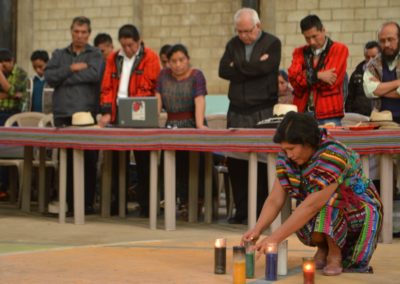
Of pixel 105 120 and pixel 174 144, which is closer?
pixel 174 144

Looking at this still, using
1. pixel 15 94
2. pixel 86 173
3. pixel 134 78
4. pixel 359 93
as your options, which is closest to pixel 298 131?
pixel 134 78

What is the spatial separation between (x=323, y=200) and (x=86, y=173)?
4.14 m

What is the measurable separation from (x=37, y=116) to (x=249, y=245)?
497cm

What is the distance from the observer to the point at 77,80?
369 inches

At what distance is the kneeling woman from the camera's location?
5395mm

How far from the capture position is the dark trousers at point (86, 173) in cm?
916

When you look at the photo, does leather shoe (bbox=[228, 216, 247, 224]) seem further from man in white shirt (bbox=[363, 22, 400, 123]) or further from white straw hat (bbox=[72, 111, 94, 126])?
man in white shirt (bbox=[363, 22, 400, 123])

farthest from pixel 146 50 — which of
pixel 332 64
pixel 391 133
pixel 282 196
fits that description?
pixel 282 196

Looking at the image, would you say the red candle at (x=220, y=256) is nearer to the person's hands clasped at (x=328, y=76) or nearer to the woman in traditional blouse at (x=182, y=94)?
the person's hands clasped at (x=328, y=76)

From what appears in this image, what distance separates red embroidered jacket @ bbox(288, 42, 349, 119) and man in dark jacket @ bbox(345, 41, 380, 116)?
2.03m

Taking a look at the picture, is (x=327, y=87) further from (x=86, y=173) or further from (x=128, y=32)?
(x=86, y=173)

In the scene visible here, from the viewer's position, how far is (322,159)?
5441 millimetres

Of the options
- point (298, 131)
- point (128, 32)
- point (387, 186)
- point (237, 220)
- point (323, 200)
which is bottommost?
point (237, 220)

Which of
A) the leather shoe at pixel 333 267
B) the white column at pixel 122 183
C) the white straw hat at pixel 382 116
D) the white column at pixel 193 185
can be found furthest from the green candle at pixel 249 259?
the white column at pixel 122 183
